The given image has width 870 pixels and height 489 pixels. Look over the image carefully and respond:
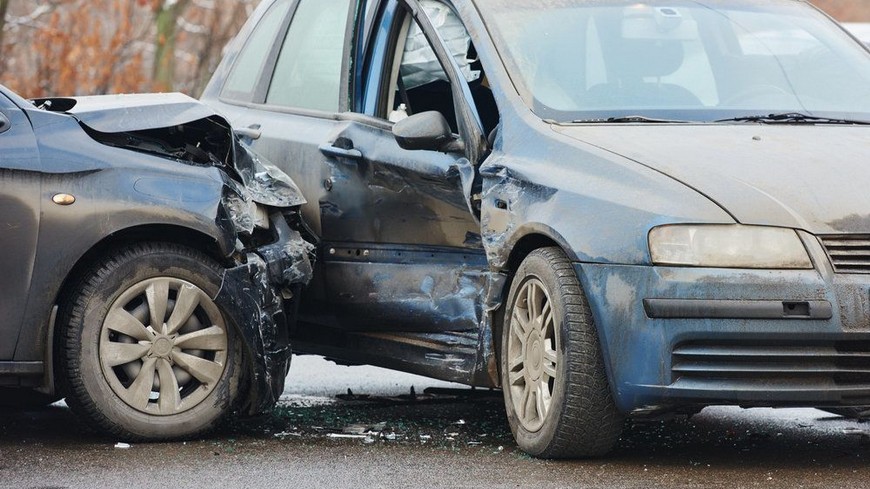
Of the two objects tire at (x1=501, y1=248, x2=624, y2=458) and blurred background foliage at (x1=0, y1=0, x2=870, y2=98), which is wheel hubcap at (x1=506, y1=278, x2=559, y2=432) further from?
Result: blurred background foliage at (x1=0, y1=0, x2=870, y2=98)

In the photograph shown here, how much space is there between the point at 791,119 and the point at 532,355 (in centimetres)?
136

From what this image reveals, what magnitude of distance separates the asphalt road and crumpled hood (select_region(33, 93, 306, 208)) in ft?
3.22

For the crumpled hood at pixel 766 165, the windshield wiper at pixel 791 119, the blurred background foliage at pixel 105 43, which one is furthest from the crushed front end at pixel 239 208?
the blurred background foliage at pixel 105 43

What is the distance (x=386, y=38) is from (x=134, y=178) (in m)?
1.49

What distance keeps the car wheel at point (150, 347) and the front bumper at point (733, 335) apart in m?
1.69

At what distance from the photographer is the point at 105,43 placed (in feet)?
77.9

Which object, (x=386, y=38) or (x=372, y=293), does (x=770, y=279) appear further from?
(x=386, y=38)

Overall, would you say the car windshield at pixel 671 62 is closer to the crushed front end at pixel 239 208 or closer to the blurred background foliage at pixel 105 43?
the crushed front end at pixel 239 208

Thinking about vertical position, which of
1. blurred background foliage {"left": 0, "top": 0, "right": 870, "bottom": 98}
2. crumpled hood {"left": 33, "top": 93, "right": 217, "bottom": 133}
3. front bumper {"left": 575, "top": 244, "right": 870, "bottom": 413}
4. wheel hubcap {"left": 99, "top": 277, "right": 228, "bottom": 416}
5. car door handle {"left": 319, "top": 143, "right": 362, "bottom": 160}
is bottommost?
blurred background foliage {"left": 0, "top": 0, "right": 870, "bottom": 98}

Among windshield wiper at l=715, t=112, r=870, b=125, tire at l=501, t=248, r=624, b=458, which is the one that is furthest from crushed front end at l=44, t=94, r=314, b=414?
windshield wiper at l=715, t=112, r=870, b=125

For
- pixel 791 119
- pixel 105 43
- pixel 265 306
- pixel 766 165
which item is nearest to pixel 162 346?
pixel 265 306

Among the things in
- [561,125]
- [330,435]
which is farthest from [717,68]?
[330,435]

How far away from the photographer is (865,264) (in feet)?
17.1

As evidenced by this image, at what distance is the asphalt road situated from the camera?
5.47 meters
